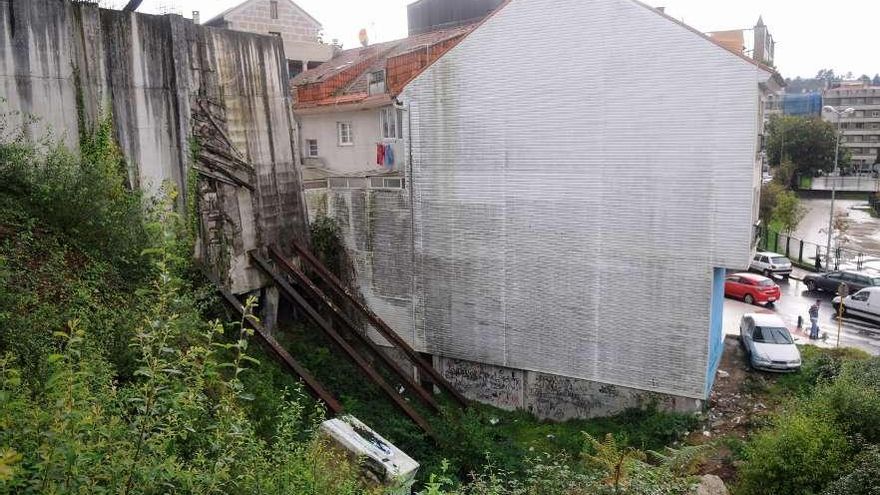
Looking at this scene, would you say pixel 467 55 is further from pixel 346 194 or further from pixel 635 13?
pixel 346 194

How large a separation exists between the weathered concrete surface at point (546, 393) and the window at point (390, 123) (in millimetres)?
7487

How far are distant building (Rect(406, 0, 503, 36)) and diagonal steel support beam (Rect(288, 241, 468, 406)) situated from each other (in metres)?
14.2

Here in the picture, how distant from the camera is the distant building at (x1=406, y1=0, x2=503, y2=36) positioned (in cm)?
2772

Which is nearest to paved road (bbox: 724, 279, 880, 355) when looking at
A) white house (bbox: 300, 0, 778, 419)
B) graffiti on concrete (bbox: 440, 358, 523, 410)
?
white house (bbox: 300, 0, 778, 419)

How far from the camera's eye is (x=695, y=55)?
45.2ft

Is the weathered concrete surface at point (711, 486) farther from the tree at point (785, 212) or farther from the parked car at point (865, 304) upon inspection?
the tree at point (785, 212)

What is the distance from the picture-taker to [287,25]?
3225 centimetres

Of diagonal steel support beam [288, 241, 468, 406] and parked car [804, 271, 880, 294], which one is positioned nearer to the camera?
diagonal steel support beam [288, 241, 468, 406]

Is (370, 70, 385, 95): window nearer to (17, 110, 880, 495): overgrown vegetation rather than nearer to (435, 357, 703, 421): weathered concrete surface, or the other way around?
(17, 110, 880, 495): overgrown vegetation

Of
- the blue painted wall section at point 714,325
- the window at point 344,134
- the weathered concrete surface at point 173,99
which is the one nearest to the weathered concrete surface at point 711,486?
the blue painted wall section at point 714,325

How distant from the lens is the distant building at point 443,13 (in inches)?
1091

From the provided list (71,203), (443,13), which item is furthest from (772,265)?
(71,203)

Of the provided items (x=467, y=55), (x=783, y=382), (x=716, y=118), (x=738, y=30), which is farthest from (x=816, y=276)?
(x=467, y=55)

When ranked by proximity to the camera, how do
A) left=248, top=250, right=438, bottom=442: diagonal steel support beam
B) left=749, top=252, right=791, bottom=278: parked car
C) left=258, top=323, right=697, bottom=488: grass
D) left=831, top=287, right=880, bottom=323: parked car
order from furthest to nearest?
left=749, top=252, right=791, bottom=278: parked car → left=831, top=287, right=880, bottom=323: parked car → left=248, top=250, right=438, bottom=442: diagonal steel support beam → left=258, top=323, right=697, bottom=488: grass
